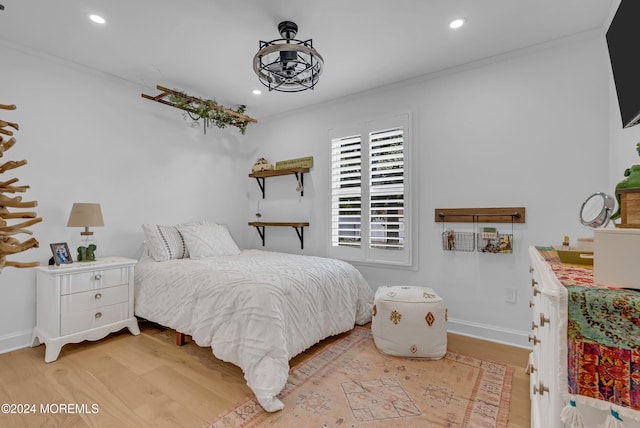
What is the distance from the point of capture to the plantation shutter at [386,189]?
3.18 m

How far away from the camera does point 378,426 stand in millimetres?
1648

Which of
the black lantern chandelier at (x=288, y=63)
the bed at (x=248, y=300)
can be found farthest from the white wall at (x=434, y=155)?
the black lantern chandelier at (x=288, y=63)

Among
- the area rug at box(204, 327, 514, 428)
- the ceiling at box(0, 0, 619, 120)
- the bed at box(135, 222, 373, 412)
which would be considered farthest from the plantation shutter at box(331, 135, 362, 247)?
the area rug at box(204, 327, 514, 428)

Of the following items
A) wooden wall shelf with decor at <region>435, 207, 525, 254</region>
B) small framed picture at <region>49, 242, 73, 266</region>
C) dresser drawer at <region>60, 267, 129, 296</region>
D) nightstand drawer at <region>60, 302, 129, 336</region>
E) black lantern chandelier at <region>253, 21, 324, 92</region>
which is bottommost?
nightstand drawer at <region>60, 302, 129, 336</region>

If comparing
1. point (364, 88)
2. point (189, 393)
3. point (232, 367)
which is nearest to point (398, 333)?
point (232, 367)

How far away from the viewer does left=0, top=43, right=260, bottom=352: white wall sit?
262 centimetres

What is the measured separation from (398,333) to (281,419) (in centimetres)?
109

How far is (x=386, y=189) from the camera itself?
3.26 metres

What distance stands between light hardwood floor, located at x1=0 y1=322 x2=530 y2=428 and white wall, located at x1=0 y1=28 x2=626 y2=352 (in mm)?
540

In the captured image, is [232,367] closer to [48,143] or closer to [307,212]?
[307,212]

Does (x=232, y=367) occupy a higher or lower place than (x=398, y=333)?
lower

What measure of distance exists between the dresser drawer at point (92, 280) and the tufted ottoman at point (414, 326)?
2349 mm

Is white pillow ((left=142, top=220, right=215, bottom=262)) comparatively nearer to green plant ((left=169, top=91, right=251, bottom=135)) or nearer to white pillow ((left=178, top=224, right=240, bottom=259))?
white pillow ((left=178, top=224, right=240, bottom=259))

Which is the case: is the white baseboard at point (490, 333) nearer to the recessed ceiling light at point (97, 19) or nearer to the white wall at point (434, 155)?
the white wall at point (434, 155)
